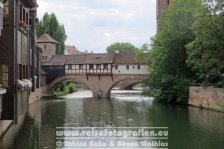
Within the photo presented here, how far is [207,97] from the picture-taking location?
3169 cm

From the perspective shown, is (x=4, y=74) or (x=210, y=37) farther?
(x=210, y=37)

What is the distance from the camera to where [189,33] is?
118 feet

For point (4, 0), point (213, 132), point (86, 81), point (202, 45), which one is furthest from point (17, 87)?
point (86, 81)

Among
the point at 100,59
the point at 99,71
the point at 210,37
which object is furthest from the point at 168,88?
the point at 100,59

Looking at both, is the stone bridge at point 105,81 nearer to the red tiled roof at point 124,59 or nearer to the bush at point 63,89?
the red tiled roof at point 124,59

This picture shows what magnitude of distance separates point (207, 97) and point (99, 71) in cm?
2072

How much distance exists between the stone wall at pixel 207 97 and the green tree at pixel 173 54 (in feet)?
5.08

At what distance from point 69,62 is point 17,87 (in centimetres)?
3338

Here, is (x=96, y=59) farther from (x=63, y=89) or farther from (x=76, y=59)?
(x=63, y=89)

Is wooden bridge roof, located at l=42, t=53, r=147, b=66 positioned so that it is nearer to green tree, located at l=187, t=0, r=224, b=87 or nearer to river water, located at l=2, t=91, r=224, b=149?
green tree, located at l=187, t=0, r=224, b=87

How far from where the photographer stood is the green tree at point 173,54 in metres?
36.2

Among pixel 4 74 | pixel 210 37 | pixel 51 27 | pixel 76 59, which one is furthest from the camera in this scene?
pixel 51 27

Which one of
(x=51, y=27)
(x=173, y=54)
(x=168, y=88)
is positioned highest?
(x=51, y=27)

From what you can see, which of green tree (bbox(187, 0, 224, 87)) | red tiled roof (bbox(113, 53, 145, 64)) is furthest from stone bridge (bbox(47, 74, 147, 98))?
green tree (bbox(187, 0, 224, 87))
